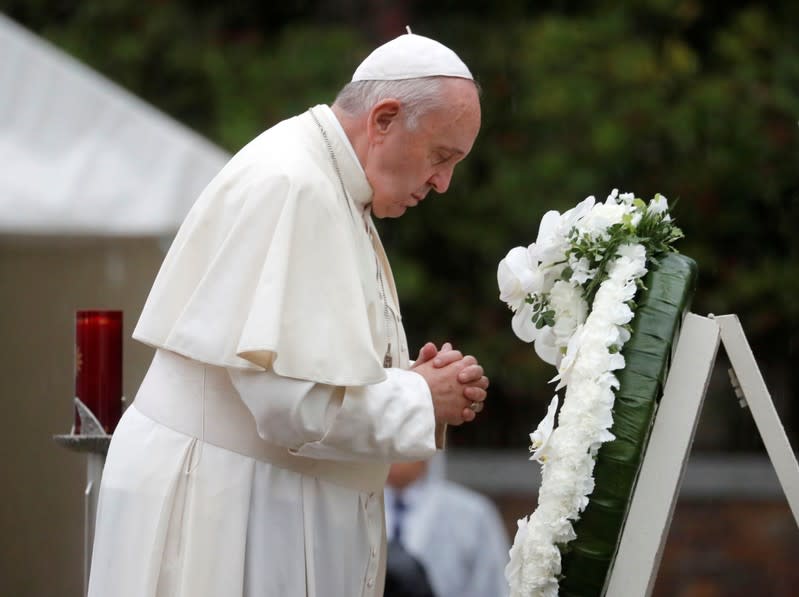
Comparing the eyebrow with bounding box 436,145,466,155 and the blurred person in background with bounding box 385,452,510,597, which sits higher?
the eyebrow with bounding box 436,145,466,155

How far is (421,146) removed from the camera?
307cm

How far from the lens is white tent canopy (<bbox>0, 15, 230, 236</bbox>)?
489 centimetres

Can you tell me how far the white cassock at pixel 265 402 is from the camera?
2.86 metres

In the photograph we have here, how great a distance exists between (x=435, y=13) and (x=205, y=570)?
723cm

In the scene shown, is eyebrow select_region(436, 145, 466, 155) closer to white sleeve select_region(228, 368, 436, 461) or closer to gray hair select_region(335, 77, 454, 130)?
gray hair select_region(335, 77, 454, 130)

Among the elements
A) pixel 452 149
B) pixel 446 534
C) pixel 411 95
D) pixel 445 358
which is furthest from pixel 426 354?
pixel 446 534

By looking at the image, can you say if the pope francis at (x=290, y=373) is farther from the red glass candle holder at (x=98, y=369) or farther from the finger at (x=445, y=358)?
the red glass candle holder at (x=98, y=369)

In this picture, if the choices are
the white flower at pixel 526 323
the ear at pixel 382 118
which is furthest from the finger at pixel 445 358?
the ear at pixel 382 118

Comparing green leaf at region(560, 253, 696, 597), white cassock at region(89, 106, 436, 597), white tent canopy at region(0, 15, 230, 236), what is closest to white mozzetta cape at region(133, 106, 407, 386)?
white cassock at region(89, 106, 436, 597)

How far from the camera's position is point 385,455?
2922 millimetres

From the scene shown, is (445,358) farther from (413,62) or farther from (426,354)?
(413,62)

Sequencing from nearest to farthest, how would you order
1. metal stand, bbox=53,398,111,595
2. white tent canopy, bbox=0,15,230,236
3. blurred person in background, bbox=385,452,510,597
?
metal stand, bbox=53,398,111,595
white tent canopy, bbox=0,15,230,236
blurred person in background, bbox=385,452,510,597

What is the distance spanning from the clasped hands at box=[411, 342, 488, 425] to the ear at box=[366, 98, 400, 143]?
0.46 meters

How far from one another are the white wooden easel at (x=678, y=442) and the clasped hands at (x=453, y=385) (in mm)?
375
